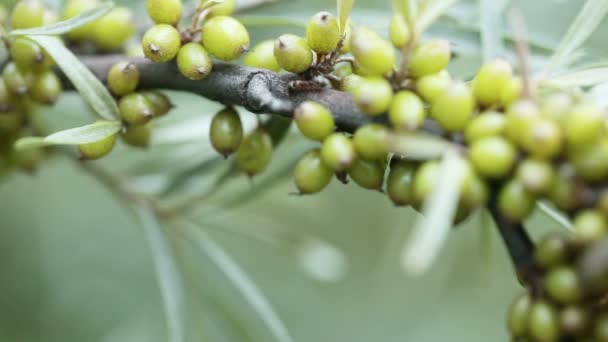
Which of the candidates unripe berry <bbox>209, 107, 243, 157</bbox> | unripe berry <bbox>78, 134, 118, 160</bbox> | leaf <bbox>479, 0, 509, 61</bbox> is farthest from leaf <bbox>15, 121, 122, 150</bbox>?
leaf <bbox>479, 0, 509, 61</bbox>

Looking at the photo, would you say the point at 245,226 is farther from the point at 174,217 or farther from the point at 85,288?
the point at 85,288

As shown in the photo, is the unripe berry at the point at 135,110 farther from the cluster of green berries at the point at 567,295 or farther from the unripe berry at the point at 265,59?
the cluster of green berries at the point at 567,295

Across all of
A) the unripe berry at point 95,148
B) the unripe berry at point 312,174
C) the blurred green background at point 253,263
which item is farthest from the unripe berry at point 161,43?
the blurred green background at point 253,263

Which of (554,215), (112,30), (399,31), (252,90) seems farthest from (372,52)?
(112,30)

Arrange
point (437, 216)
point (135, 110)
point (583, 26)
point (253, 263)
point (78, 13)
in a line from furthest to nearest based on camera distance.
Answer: point (253, 263)
point (78, 13)
point (135, 110)
point (583, 26)
point (437, 216)

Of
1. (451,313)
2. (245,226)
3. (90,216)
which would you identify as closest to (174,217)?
(245,226)

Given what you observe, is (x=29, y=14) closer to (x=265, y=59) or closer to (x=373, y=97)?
(x=265, y=59)
